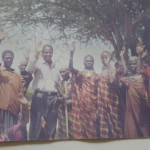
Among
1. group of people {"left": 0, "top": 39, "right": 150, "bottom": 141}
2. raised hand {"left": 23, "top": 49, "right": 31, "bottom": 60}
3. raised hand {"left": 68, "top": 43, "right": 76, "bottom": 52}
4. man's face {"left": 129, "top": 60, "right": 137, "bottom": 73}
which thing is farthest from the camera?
man's face {"left": 129, "top": 60, "right": 137, "bottom": 73}

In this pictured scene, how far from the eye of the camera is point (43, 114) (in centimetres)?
409

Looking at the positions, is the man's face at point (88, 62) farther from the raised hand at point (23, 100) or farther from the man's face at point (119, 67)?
the raised hand at point (23, 100)

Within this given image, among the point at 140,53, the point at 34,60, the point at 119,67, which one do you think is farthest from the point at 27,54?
the point at 140,53

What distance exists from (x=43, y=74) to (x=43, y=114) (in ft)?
2.07

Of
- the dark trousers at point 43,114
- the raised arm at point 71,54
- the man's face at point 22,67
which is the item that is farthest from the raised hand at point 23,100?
the raised arm at point 71,54

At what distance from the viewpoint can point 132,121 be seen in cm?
448

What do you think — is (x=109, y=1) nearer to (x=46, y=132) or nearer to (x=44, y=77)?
(x=44, y=77)

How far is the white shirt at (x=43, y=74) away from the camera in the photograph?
4.16 meters

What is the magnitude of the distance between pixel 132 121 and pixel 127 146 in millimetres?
430

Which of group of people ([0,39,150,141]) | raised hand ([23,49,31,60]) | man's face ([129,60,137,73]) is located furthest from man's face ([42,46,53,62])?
man's face ([129,60,137,73])

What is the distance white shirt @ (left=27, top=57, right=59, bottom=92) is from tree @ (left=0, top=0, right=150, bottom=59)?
0.58 m

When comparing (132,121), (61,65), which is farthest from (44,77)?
(132,121)

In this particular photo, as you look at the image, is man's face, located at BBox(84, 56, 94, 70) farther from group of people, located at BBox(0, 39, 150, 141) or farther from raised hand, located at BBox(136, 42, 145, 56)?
raised hand, located at BBox(136, 42, 145, 56)

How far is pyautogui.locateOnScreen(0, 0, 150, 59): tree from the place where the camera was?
425 cm
